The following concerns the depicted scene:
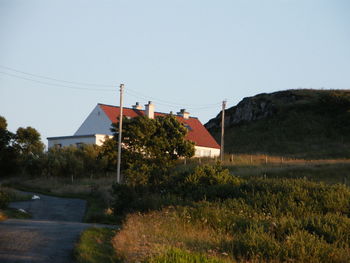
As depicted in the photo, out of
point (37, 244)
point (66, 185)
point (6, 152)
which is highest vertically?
point (6, 152)

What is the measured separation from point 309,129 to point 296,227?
69619 millimetres

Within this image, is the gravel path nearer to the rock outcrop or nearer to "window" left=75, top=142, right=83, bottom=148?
"window" left=75, top=142, right=83, bottom=148

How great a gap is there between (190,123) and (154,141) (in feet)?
81.6

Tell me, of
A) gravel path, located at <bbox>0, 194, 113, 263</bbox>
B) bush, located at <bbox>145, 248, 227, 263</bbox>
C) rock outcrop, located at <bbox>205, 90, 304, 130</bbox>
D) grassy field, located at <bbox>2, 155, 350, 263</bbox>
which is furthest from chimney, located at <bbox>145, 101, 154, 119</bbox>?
bush, located at <bbox>145, 248, 227, 263</bbox>

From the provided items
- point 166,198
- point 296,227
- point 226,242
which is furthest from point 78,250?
point 166,198

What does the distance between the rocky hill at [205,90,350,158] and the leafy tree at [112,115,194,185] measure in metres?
19.7

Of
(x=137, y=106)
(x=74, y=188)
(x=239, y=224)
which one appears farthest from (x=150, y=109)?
(x=239, y=224)

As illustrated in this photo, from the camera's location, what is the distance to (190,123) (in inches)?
2911

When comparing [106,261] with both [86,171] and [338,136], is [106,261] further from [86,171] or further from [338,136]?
[338,136]

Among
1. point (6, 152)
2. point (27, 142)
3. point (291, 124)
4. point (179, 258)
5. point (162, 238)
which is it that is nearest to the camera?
point (179, 258)

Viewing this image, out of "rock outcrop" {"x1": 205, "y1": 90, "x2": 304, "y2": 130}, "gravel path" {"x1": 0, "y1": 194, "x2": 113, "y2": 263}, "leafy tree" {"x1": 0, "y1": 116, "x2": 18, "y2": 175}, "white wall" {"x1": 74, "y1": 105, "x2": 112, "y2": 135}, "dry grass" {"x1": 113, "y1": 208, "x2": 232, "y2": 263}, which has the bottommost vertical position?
"gravel path" {"x1": 0, "y1": 194, "x2": 113, "y2": 263}

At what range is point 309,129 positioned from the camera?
8138 centimetres

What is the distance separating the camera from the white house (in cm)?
6219

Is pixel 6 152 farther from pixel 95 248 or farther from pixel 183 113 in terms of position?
pixel 95 248
